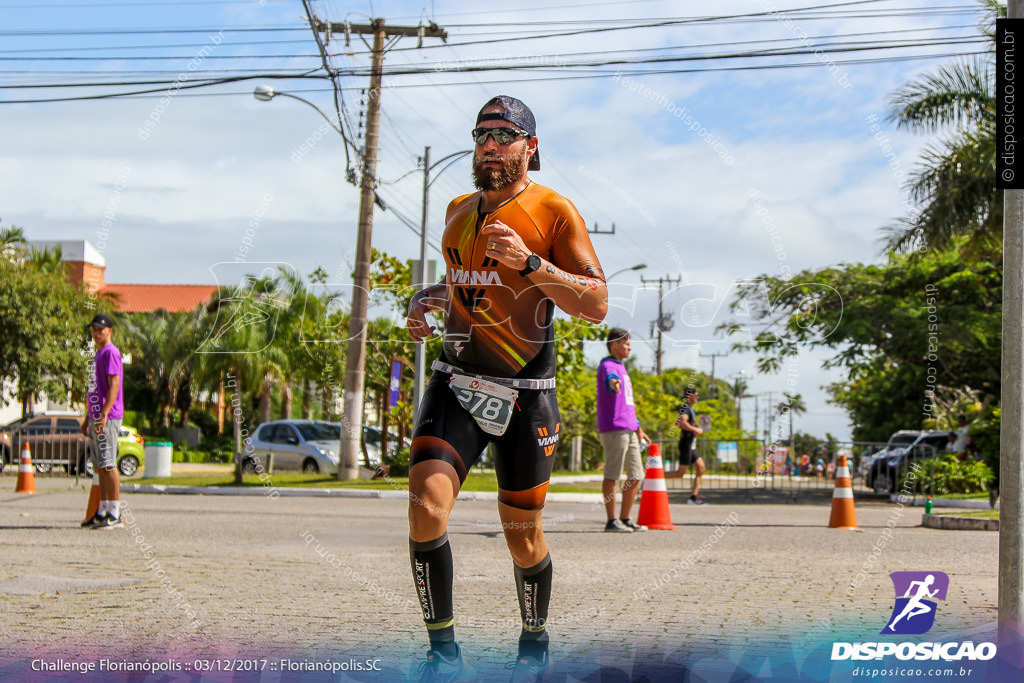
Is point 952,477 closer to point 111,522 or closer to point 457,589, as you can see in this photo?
point 111,522

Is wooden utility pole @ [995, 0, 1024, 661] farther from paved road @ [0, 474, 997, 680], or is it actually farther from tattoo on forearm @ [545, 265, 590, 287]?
tattoo on forearm @ [545, 265, 590, 287]

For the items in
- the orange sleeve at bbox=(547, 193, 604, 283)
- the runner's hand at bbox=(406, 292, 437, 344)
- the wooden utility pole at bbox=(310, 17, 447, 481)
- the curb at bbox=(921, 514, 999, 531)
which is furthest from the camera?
the wooden utility pole at bbox=(310, 17, 447, 481)

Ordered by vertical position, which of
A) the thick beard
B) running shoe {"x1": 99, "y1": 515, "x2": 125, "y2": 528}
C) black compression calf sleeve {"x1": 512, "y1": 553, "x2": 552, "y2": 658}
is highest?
the thick beard

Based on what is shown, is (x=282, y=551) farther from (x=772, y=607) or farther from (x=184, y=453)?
(x=184, y=453)

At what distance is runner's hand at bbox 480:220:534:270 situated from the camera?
338 centimetres

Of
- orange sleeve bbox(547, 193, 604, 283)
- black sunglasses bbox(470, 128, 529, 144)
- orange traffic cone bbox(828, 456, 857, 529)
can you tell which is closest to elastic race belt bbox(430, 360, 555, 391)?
orange sleeve bbox(547, 193, 604, 283)

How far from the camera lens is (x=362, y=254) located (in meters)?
19.8

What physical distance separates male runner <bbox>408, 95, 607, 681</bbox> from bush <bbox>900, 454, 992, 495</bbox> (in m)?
17.8

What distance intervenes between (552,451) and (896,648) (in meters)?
1.95

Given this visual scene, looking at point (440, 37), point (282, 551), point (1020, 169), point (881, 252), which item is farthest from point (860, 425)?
point (1020, 169)

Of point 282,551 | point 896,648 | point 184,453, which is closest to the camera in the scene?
point 896,648

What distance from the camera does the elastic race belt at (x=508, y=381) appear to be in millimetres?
3740

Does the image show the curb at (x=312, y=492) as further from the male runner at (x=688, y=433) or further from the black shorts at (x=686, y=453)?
the black shorts at (x=686, y=453)

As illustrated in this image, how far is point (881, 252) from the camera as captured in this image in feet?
60.7
